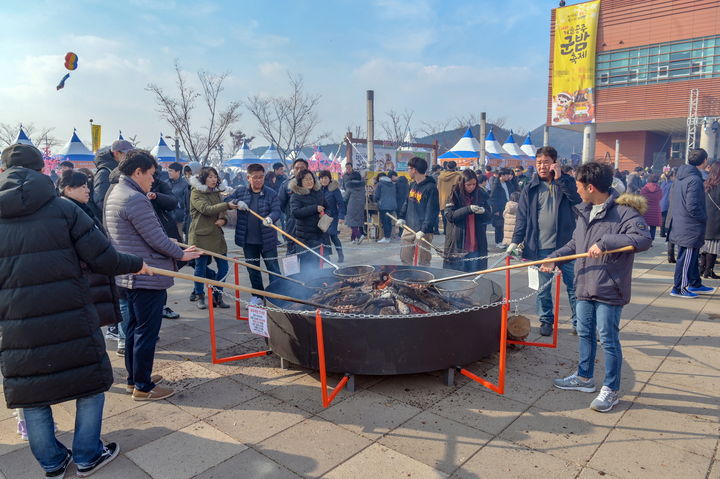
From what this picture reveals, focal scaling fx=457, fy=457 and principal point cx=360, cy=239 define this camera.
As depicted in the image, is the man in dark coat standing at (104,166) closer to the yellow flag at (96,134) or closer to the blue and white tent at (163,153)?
the yellow flag at (96,134)

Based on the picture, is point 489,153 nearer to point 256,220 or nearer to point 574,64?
point 574,64

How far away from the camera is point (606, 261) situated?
3.43m

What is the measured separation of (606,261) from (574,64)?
28.9m

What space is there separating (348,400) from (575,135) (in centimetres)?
7841

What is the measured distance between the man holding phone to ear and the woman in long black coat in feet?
9.31

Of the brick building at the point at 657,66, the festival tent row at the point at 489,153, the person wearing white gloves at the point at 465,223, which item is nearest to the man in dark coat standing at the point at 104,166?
the person wearing white gloves at the point at 465,223

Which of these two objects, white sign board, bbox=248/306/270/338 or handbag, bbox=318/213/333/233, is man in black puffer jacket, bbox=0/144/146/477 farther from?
handbag, bbox=318/213/333/233

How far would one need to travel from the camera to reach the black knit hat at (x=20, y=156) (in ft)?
8.57

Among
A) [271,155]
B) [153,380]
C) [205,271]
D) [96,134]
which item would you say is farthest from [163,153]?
[153,380]

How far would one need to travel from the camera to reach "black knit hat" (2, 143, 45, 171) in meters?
2.61

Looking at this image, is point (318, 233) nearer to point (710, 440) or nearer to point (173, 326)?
point (173, 326)

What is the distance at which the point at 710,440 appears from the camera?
3021mm

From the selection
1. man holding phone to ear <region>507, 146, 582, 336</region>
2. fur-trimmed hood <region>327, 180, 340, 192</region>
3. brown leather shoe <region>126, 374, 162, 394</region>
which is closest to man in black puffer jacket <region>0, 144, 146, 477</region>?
brown leather shoe <region>126, 374, 162, 394</region>

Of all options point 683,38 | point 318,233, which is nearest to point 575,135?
point 683,38
